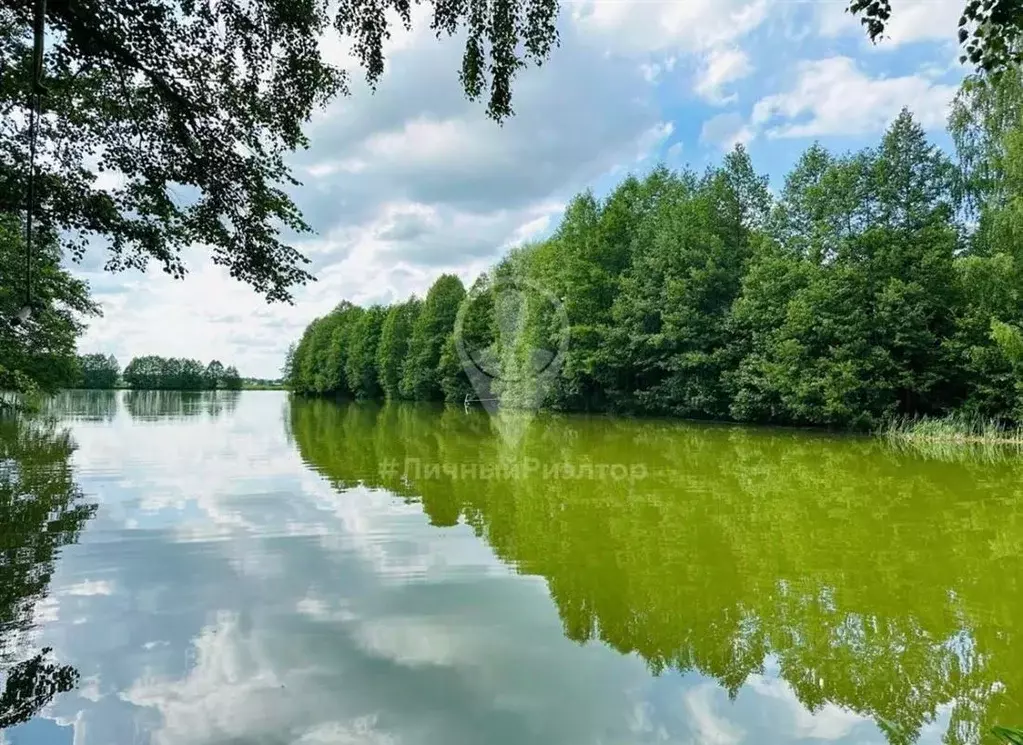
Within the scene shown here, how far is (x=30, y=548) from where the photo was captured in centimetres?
683

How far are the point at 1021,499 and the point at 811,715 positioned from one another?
28.9 feet

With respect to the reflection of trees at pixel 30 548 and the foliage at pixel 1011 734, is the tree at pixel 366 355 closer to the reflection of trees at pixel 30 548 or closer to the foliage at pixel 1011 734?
the reflection of trees at pixel 30 548

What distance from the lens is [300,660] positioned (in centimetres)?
440

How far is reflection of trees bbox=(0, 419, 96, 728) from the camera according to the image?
3838 millimetres

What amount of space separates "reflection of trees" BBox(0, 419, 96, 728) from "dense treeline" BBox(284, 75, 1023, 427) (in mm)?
20168

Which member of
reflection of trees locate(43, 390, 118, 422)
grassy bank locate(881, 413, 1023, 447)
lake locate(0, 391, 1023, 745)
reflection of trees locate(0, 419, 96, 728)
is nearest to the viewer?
lake locate(0, 391, 1023, 745)

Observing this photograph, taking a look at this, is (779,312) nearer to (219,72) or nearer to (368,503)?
(368,503)

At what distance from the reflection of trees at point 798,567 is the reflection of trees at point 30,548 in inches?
Result: 138

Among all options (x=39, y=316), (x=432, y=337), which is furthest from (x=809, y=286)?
(x=432, y=337)

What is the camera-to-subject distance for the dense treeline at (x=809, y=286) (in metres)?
19.3

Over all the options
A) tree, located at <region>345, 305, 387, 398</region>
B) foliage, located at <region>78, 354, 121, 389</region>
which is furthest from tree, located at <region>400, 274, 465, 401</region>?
foliage, located at <region>78, 354, 121, 389</region>

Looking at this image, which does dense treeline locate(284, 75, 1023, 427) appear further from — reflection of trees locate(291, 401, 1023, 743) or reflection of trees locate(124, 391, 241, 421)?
reflection of trees locate(124, 391, 241, 421)

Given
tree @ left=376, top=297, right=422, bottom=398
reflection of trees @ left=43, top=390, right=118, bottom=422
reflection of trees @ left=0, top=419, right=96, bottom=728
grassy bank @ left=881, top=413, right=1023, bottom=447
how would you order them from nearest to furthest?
reflection of trees @ left=0, top=419, right=96, bottom=728
grassy bank @ left=881, top=413, right=1023, bottom=447
reflection of trees @ left=43, top=390, right=118, bottom=422
tree @ left=376, top=297, right=422, bottom=398

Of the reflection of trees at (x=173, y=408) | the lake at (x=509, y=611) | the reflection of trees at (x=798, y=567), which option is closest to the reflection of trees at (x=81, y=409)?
the reflection of trees at (x=173, y=408)
